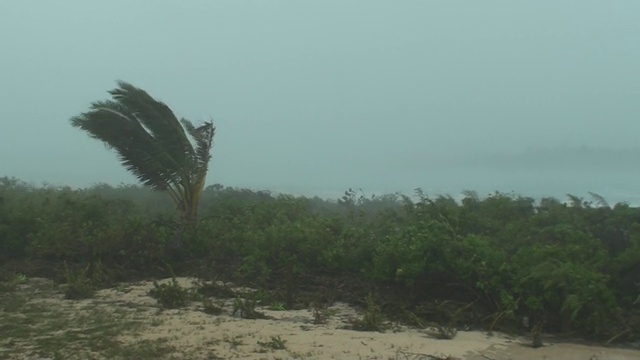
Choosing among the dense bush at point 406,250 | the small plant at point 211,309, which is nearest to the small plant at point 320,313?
the dense bush at point 406,250

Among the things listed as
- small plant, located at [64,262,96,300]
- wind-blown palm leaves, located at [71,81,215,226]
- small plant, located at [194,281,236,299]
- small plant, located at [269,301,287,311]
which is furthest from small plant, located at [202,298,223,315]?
wind-blown palm leaves, located at [71,81,215,226]

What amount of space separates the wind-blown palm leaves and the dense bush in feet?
3.83

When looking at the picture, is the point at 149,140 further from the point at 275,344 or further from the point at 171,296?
the point at 275,344

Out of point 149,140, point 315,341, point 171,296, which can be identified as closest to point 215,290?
point 171,296

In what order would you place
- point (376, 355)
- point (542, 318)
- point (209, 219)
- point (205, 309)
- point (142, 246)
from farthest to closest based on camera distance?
point (209, 219) → point (142, 246) → point (205, 309) → point (542, 318) → point (376, 355)

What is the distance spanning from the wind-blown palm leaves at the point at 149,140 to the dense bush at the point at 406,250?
3.83ft

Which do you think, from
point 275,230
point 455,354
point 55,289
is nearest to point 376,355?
point 455,354

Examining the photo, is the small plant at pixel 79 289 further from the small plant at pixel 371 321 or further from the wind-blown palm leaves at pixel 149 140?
the small plant at pixel 371 321

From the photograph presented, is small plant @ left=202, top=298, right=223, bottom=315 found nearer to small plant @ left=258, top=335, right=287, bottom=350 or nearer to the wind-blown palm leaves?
small plant @ left=258, top=335, right=287, bottom=350

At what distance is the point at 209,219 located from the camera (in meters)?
18.5

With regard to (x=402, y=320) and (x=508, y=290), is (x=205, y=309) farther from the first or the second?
(x=508, y=290)

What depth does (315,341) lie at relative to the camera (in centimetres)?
928

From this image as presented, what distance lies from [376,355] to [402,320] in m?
2.72

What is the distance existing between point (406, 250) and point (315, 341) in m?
3.48
